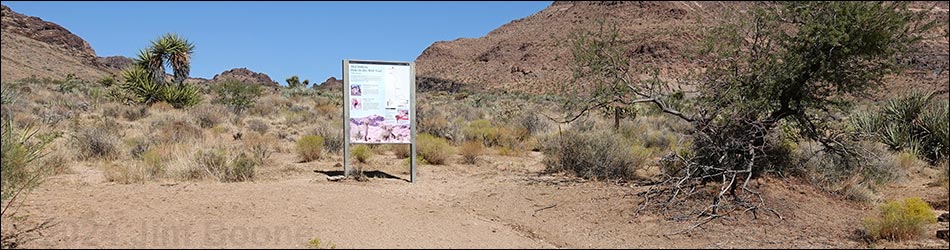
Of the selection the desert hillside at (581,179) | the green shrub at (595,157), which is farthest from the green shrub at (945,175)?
the green shrub at (595,157)

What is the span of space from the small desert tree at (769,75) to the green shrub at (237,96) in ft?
64.9

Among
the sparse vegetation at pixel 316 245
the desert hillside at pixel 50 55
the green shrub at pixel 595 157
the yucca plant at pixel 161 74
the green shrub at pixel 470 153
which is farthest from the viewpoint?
the desert hillside at pixel 50 55

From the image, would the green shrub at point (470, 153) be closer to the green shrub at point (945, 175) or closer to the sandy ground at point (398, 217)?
the sandy ground at point (398, 217)

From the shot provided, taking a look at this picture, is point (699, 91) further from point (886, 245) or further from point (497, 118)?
point (497, 118)

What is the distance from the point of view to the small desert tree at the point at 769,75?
8.73m

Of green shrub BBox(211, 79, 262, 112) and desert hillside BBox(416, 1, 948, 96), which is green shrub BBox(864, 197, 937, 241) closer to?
green shrub BBox(211, 79, 262, 112)

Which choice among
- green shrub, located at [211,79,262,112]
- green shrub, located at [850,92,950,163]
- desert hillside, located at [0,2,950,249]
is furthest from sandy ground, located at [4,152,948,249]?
green shrub, located at [211,79,262,112]

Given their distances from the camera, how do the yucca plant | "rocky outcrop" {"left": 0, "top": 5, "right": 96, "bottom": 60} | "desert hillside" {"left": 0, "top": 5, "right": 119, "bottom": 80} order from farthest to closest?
"rocky outcrop" {"left": 0, "top": 5, "right": 96, "bottom": 60}
"desert hillside" {"left": 0, "top": 5, "right": 119, "bottom": 80}
the yucca plant

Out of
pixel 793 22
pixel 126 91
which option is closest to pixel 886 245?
pixel 793 22

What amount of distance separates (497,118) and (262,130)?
8.33 m

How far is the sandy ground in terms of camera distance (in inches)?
256

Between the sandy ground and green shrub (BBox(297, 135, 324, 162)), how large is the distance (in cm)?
340

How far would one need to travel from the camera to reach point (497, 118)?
23.4 metres

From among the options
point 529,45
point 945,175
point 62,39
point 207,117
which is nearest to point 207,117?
point 207,117
